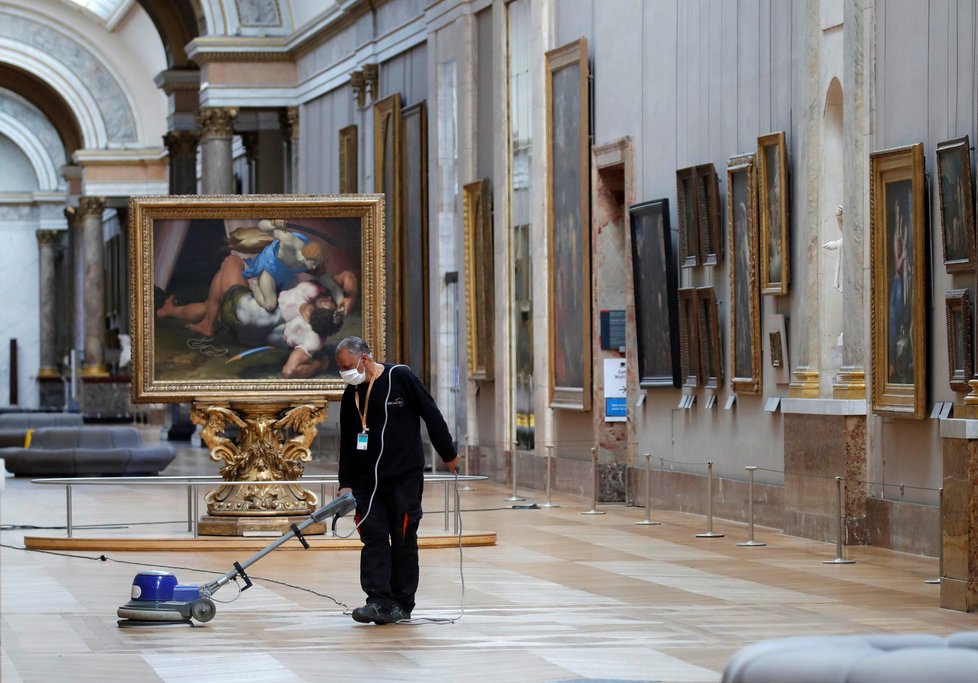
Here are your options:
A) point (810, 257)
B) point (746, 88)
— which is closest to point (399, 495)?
point (810, 257)

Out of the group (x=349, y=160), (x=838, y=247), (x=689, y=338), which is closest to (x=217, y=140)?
(x=349, y=160)

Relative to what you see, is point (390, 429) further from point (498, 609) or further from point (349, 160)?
point (349, 160)

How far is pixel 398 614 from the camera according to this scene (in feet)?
39.3

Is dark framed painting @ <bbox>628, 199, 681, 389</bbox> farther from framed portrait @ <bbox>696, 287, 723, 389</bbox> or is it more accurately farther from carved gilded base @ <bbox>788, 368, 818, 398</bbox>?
carved gilded base @ <bbox>788, 368, 818, 398</bbox>

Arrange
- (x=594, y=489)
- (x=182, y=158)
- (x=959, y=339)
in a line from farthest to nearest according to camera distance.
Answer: (x=182, y=158), (x=594, y=489), (x=959, y=339)

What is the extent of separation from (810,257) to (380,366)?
6783 mm

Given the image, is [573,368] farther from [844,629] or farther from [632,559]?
[844,629]

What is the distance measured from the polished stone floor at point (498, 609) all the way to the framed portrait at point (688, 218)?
3173 millimetres

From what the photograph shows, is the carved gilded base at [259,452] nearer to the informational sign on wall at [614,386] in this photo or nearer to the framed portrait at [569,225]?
the informational sign on wall at [614,386]

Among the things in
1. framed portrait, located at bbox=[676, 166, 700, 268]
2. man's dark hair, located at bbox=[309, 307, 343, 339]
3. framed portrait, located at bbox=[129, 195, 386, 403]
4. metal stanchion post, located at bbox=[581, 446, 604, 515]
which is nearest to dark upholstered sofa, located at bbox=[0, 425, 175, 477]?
metal stanchion post, located at bbox=[581, 446, 604, 515]

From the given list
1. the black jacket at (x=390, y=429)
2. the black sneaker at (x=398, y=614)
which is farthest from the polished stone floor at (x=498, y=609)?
the black jacket at (x=390, y=429)

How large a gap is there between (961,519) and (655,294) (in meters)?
9.83

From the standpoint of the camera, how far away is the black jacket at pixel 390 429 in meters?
12.3

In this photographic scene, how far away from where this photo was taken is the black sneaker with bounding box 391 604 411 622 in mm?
11961
